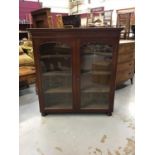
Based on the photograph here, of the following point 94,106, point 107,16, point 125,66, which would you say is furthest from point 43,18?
point 107,16

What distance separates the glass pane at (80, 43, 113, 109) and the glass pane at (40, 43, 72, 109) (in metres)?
0.19

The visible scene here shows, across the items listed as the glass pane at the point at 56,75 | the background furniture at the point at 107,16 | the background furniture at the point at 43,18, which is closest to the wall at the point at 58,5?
the background furniture at the point at 107,16

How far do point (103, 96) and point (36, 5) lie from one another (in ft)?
19.0

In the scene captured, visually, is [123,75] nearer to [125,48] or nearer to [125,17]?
[125,48]

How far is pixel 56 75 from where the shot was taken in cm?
246

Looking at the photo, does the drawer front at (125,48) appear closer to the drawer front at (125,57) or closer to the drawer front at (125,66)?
the drawer front at (125,57)

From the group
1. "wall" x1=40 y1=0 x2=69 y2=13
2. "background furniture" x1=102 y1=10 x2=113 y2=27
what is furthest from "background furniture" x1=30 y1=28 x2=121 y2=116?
"wall" x1=40 y1=0 x2=69 y2=13

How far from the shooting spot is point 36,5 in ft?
23.1

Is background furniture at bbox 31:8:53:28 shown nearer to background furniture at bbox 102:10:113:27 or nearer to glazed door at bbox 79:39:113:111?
glazed door at bbox 79:39:113:111

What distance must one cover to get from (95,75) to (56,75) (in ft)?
1.73

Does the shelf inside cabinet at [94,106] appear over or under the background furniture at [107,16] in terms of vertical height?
under

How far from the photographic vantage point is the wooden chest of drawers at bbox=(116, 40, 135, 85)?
3.06m

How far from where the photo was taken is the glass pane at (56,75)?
2.31 m
